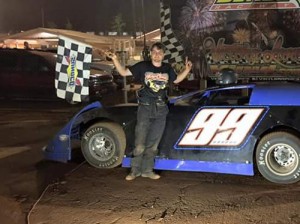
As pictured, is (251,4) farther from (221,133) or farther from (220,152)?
(220,152)

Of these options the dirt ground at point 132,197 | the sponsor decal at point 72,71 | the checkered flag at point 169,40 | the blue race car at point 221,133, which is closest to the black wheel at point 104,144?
the blue race car at point 221,133

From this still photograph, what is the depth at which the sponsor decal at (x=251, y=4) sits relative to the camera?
9.58 meters

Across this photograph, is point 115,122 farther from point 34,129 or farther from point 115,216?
point 34,129

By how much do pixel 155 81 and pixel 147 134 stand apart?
62 centimetres

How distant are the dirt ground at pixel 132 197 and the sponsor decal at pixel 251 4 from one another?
5.31 m

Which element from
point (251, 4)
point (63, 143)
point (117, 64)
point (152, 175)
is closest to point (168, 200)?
point (152, 175)

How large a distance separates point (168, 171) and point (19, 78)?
892cm

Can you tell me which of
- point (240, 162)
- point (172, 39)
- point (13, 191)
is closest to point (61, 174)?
point (13, 191)

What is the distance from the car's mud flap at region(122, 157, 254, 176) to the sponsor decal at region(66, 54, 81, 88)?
1307 mm

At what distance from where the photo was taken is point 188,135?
17.6ft

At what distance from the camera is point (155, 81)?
17.1ft

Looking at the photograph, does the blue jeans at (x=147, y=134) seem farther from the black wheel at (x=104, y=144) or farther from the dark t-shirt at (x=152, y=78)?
the black wheel at (x=104, y=144)

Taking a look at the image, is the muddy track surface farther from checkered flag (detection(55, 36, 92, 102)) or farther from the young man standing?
checkered flag (detection(55, 36, 92, 102))

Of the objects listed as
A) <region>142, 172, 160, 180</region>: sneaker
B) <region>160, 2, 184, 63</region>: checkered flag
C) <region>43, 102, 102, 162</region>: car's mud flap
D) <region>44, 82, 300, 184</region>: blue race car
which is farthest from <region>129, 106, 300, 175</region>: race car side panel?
<region>160, 2, 184, 63</region>: checkered flag
